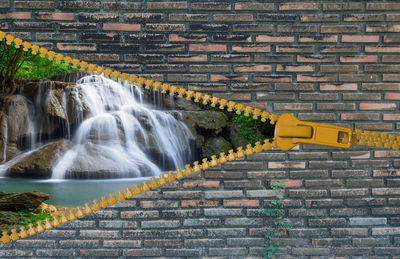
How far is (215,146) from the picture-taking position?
6.44 feet

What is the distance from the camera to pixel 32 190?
72.1 inches

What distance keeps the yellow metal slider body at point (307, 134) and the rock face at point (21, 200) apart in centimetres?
148

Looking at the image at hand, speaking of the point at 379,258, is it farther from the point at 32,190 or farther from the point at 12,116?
the point at 12,116

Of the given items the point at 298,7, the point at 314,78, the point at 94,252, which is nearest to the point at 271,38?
the point at 298,7

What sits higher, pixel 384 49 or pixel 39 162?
pixel 384 49

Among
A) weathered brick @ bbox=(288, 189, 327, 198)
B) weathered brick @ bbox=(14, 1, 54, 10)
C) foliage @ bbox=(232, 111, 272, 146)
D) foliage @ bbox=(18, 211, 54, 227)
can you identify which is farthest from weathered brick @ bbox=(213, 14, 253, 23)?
foliage @ bbox=(18, 211, 54, 227)

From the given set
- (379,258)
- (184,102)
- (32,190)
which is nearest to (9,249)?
(32,190)

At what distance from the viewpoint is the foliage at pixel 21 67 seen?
71.2 inches

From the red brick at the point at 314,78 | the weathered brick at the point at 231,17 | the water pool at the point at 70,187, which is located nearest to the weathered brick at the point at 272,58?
the red brick at the point at 314,78

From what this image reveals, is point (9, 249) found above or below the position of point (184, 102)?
below

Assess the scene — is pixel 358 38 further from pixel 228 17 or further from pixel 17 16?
pixel 17 16

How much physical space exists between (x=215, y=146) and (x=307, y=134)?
602 millimetres

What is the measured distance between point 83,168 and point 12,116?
0.50 meters

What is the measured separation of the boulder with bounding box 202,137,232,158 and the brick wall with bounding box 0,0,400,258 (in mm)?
126
